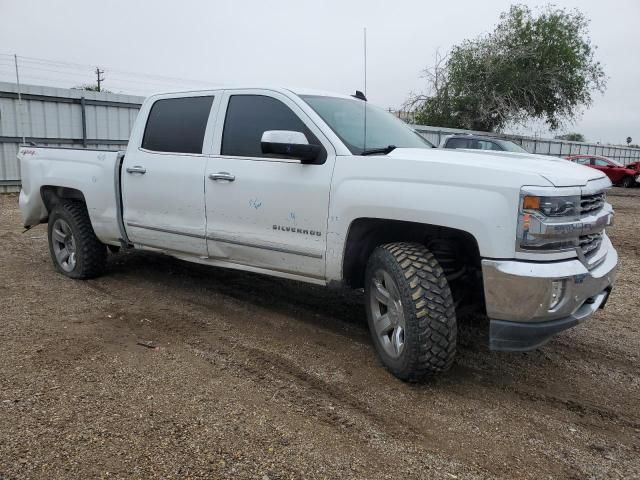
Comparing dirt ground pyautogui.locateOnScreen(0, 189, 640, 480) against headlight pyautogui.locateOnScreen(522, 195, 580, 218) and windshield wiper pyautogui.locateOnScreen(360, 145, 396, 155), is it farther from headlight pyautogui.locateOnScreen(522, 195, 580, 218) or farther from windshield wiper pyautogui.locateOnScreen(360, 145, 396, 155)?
windshield wiper pyautogui.locateOnScreen(360, 145, 396, 155)

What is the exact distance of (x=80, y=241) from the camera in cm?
554

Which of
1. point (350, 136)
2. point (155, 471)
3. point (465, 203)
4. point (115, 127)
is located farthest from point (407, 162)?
point (115, 127)

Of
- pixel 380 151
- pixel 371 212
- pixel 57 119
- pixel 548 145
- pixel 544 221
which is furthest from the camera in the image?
pixel 548 145

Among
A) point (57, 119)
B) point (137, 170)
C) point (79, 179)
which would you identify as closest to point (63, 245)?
point (79, 179)

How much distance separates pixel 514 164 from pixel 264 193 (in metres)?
1.78

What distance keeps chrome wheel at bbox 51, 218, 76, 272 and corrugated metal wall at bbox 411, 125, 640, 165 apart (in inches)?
743

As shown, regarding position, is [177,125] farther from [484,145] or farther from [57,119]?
[57,119]

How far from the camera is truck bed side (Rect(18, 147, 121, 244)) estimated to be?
17.2ft

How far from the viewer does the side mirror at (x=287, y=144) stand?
3.59 metres

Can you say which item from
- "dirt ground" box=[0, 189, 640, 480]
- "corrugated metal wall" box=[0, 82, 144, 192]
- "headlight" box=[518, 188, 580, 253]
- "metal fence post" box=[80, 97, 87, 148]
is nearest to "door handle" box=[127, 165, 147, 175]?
"dirt ground" box=[0, 189, 640, 480]

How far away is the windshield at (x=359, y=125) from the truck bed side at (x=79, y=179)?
7.41ft

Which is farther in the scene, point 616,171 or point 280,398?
point 616,171

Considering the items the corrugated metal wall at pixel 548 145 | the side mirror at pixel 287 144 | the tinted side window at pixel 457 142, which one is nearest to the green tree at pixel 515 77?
the corrugated metal wall at pixel 548 145

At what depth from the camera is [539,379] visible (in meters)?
3.62
